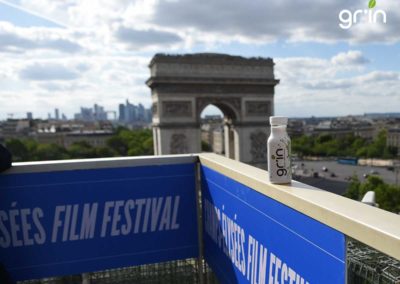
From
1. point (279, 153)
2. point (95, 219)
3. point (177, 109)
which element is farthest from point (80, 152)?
point (279, 153)

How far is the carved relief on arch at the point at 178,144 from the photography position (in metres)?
20.4

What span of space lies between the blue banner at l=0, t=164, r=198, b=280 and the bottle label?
4.22 feet

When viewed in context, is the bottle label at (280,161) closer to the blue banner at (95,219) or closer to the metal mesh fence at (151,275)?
the blue banner at (95,219)

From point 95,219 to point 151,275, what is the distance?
675 millimetres

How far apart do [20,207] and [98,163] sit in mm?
631

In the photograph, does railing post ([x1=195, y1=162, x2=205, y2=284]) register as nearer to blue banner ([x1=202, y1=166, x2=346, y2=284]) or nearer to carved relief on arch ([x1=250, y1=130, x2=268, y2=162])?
blue banner ([x1=202, y1=166, x2=346, y2=284])

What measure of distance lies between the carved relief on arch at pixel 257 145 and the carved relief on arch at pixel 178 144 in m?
→ 4.06

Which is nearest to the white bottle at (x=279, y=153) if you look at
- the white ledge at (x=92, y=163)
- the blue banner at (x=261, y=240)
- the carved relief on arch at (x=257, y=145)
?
the blue banner at (x=261, y=240)

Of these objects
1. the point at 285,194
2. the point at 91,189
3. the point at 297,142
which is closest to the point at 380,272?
the point at 285,194

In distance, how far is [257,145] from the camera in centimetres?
2220

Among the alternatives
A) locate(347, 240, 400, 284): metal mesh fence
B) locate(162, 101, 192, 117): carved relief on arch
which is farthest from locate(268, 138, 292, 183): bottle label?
locate(162, 101, 192, 117): carved relief on arch

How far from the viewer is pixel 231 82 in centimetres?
2108

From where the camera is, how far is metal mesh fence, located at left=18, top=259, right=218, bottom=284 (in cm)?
307

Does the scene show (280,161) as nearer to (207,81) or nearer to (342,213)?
(342,213)
